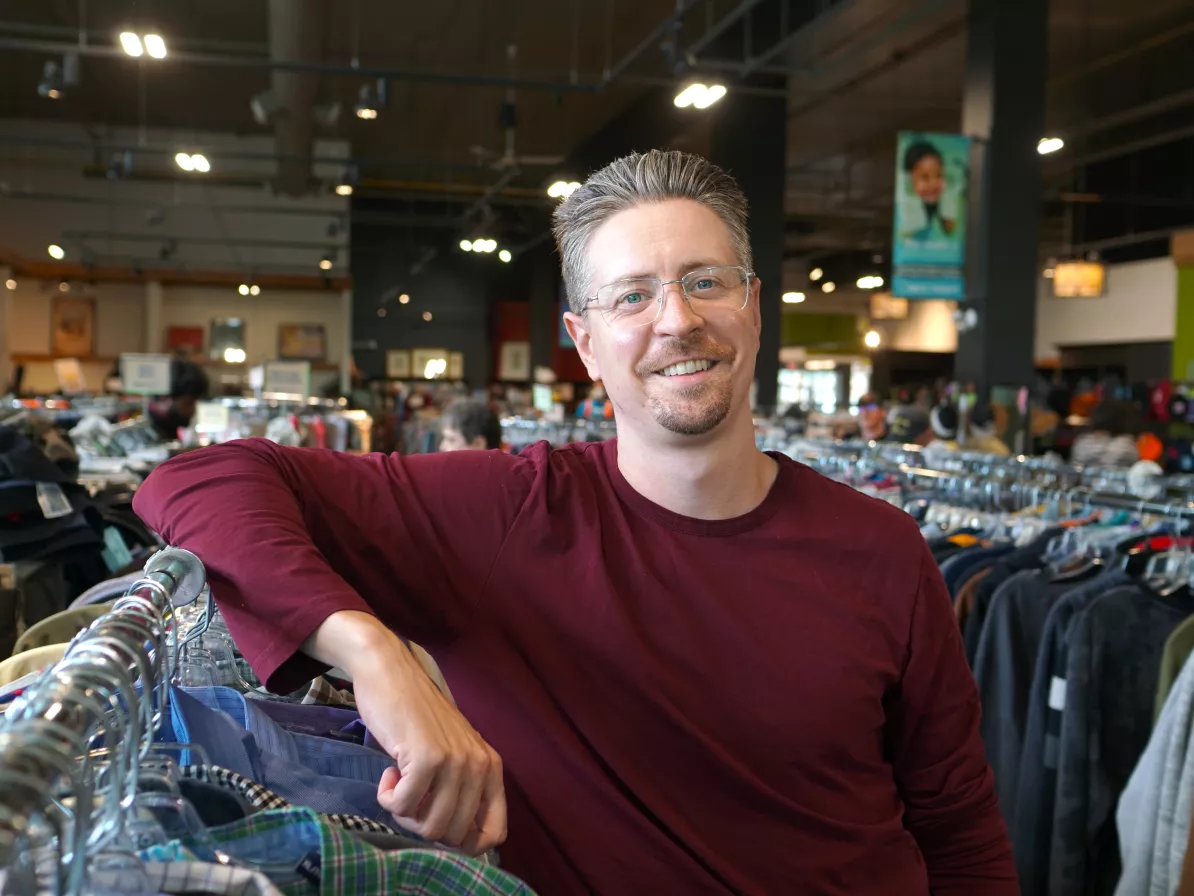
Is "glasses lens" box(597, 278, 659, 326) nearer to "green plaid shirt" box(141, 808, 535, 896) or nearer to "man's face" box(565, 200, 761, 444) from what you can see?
"man's face" box(565, 200, 761, 444)

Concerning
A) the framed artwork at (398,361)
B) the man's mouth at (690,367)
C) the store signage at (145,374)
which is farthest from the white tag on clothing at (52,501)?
the framed artwork at (398,361)

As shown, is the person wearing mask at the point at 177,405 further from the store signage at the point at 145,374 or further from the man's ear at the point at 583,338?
the man's ear at the point at 583,338

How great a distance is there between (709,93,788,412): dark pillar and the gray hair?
10.2m

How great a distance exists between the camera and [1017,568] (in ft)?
9.43

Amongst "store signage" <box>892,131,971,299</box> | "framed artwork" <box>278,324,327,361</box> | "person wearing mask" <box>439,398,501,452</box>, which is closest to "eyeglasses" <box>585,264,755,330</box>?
"person wearing mask" <box>439,398,501,452</box>

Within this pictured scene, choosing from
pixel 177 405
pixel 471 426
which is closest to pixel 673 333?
pixel 471 426

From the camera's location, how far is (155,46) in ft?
22.5

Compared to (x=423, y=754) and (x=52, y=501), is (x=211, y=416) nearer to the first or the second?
(x=52, y=501)

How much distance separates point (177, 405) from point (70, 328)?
41.3 ft

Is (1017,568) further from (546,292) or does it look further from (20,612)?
(546,292)

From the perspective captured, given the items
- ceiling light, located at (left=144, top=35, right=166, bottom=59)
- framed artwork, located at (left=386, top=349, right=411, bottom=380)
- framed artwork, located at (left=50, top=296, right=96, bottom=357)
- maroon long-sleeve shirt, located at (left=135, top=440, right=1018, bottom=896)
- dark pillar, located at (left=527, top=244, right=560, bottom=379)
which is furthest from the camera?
framed artwork, located at (left=386, top=349, right=411, bottom=380)

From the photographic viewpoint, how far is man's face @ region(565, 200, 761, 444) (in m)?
1.55

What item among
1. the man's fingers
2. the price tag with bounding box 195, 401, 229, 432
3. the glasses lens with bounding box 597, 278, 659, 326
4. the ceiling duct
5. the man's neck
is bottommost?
the man's fingers

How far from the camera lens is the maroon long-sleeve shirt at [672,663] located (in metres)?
1.45
